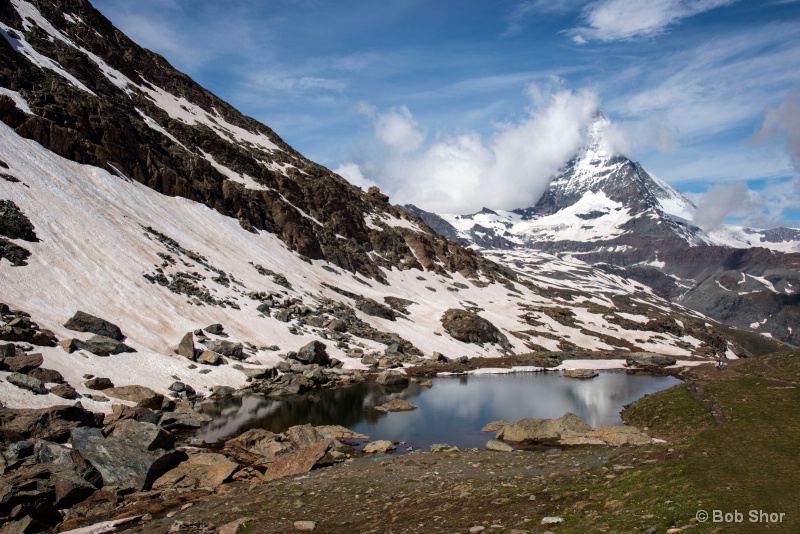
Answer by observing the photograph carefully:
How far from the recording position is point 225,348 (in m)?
65.2

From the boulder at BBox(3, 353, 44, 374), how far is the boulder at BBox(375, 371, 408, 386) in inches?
1566

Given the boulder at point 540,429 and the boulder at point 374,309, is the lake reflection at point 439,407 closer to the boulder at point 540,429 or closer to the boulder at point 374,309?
the boulder at point 540,429

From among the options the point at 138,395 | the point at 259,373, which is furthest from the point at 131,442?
the point at 259,373

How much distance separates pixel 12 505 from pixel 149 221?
77.9 metres

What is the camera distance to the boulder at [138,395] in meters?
44.4

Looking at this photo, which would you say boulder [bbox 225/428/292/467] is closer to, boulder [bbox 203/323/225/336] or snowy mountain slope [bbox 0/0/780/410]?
snowy mountain slope [bbox 0/0/780/410]

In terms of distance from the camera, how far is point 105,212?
3280 inches

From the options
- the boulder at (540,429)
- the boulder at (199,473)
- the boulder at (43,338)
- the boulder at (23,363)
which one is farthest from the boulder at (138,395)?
the boulder at (540,429)

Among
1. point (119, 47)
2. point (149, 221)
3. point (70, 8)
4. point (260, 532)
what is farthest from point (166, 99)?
point (260, 532)

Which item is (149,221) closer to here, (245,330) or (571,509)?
(245,330)

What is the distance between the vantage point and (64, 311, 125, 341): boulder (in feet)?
176

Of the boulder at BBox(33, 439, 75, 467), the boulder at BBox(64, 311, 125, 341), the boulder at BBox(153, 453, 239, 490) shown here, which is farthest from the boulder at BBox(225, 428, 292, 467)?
the boulder at BBox(64, 311, 125, 341)

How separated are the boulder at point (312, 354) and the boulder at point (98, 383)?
92.9 ft

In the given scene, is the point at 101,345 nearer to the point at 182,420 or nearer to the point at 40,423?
the point at 182,420
